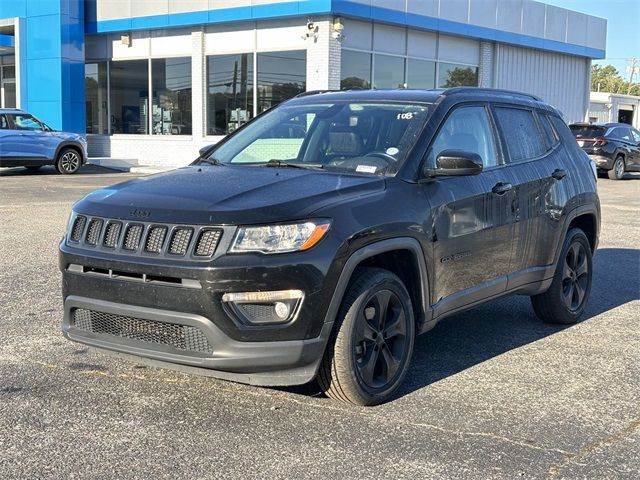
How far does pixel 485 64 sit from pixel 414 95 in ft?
73.6

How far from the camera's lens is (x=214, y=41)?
23.3 meters

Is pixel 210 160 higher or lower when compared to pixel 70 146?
higher

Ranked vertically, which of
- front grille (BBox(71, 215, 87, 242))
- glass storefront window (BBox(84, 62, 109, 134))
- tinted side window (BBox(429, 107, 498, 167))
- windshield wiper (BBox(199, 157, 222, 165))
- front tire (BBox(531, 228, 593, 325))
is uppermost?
glass storefront window (BBox(84, 62, 109, 134))

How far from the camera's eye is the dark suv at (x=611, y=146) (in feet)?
75.6

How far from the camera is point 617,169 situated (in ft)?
77.5

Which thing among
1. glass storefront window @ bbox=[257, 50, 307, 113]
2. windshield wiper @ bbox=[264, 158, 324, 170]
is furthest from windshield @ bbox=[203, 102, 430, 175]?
glass storefront window @ bbox=[257, 50, 307, 113]

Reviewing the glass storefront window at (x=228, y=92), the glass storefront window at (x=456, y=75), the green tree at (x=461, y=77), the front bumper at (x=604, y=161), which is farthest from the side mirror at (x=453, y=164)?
the green tree at (x=461, y=77)

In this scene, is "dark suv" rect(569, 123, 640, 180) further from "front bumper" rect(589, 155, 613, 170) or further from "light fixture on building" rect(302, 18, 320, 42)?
"light fixture on building" rect(302, 18, 320, 42)

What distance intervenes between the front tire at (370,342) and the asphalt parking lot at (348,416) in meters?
0.14

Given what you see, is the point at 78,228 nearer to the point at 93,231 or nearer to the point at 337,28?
the point at 93,231

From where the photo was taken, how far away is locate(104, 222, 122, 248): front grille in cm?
403

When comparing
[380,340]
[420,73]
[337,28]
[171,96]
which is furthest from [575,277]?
[171,96]

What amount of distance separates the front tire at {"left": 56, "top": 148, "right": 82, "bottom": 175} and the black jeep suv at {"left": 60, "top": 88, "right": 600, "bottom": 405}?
17024 mm

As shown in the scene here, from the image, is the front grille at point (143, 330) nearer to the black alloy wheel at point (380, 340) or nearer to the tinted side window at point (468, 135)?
the black alloy wheel at point (380, 340)
